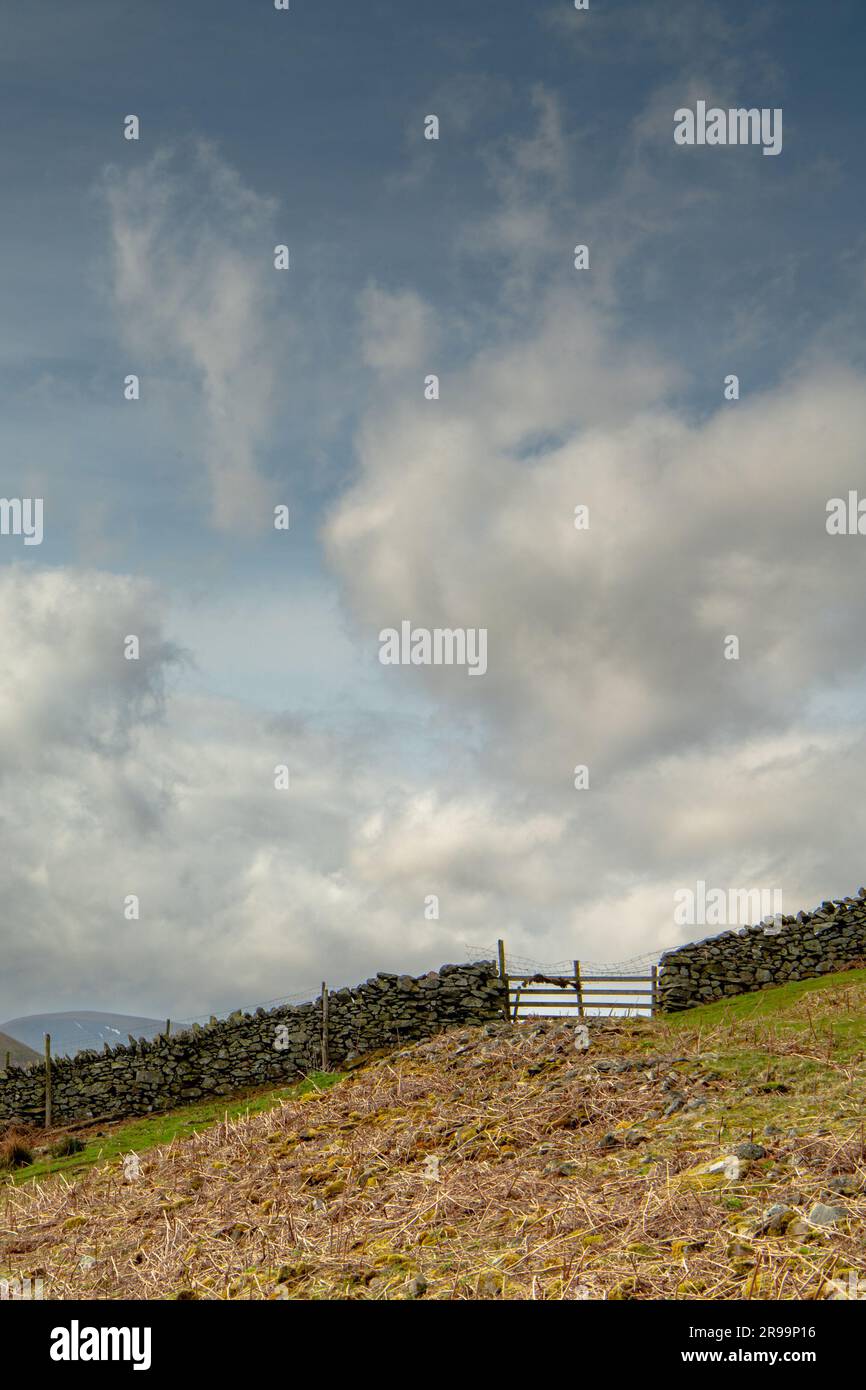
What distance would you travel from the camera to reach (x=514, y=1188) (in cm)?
948

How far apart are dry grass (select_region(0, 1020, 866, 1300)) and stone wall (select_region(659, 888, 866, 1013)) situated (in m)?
16.5

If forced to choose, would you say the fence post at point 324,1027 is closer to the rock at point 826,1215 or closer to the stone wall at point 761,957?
the stone wall at point 761,957

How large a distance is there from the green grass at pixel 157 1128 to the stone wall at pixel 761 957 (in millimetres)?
11385

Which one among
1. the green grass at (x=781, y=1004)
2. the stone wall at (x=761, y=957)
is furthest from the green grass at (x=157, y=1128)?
the stone wall at (x=761, y=957)

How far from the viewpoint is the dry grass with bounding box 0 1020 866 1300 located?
7.30 meters

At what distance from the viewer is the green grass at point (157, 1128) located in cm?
2183

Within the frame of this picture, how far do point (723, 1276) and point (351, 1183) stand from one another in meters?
5.27

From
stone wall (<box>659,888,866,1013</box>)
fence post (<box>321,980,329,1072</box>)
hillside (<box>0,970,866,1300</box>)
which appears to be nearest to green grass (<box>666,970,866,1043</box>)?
stone wall (<box>659,888,866,1013</box>)

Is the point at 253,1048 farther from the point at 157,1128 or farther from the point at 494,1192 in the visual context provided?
the point at 494,1192

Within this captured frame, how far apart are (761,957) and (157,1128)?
18496mm

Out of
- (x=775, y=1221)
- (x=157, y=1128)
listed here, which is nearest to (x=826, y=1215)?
(x=775, y=1221)
